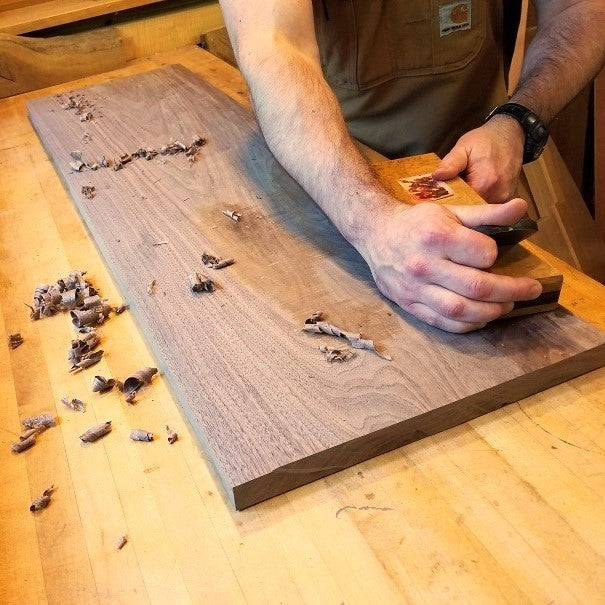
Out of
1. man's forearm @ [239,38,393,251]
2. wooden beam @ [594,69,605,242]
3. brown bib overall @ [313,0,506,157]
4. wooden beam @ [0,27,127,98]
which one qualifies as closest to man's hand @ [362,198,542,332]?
man's forearm @ [239,38,393,251]

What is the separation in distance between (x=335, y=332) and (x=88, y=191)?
33.1 inches

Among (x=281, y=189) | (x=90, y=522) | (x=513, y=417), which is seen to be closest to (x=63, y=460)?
(x=90, y=522)

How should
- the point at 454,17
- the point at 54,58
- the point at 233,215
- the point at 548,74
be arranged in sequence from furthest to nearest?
the point at 54,58, the point at 454,17, the point at 548,74, the point at 233,215

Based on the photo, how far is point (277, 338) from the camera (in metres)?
1.13

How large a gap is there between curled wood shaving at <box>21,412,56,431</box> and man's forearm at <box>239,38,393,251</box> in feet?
1.96

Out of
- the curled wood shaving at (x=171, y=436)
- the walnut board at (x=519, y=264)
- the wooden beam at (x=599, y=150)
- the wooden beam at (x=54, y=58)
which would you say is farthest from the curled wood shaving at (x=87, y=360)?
the wooden beam at (x=599, y=150)

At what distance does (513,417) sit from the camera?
1004 millimetres

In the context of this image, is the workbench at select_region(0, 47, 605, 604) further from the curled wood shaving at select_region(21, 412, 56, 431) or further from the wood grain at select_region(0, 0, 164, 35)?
the wood grain at select_region(0, 0, 164, 35)

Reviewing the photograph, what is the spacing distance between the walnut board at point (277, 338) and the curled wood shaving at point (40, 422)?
191 millimetres

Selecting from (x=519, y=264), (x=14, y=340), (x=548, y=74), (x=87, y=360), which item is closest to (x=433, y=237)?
(x=519, y=264)

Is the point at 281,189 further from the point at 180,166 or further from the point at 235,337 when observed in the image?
the point at 235,337

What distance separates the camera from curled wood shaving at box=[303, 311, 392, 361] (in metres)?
1.08

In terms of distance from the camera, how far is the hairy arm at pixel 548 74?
1.48m

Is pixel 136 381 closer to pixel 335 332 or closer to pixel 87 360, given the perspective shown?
pixel 87 360
